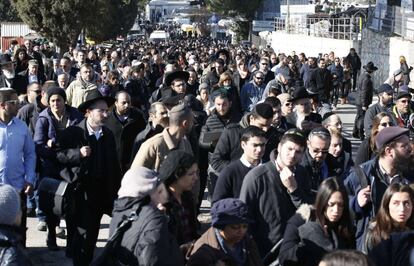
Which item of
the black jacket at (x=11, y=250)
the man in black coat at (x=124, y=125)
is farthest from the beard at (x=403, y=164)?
the man in black coat at (x=124, y=125)

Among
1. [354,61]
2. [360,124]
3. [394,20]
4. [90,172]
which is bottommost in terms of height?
[360,124]

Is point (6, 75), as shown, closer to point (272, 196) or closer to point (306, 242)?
point (272, 196)

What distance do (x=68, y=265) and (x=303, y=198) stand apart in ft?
10.9

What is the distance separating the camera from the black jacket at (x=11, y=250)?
16.1 ft

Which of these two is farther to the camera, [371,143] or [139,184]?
[371,143]

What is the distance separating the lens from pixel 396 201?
19.9 feet

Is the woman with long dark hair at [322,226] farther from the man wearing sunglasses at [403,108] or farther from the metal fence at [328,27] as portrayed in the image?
the metal fence at [328,27]

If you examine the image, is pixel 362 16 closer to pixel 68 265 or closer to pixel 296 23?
pixel 296 23

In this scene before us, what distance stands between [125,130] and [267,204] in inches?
189

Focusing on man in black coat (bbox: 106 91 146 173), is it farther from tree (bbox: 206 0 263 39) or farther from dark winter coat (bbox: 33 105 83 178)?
tree (bbox: 206 0 263 39)

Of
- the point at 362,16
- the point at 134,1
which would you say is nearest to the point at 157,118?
the point at 362,16

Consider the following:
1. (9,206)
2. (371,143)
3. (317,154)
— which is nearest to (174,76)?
(371,143)

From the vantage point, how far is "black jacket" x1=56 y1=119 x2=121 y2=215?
9.26 m

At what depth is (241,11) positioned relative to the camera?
77.6 m
